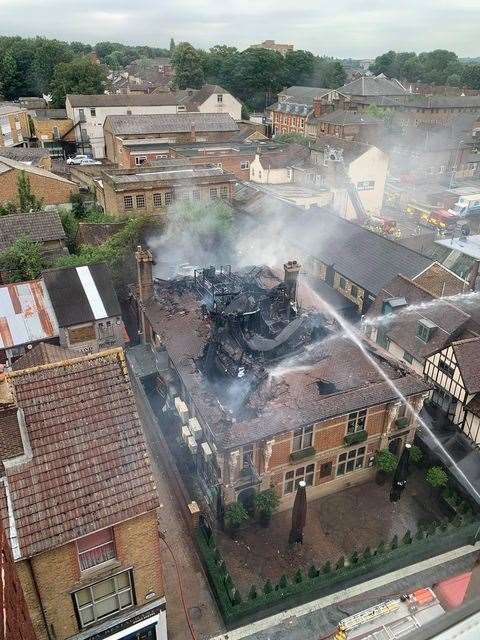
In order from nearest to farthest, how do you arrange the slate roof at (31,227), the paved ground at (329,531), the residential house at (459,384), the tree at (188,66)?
the paved ground at (329,531) → the residential house at (459,384) → the slate roof at (31,227) → the tree at (188,66)

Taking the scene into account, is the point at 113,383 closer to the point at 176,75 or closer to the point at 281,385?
the point at 281,385

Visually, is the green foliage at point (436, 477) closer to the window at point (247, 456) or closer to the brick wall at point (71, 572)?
the window at point (247, 456)

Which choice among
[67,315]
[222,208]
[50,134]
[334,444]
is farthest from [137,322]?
[50,134]

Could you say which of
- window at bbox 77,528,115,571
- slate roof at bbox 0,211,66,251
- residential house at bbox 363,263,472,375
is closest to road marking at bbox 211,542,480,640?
window at bbox 77,528,115,571

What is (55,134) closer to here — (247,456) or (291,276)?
(291,276)

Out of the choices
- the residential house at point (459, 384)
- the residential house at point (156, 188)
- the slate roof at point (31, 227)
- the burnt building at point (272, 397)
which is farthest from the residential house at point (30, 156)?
the residential house at point (459, 384)

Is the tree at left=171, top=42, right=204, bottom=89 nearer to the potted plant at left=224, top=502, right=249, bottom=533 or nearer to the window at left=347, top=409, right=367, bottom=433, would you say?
the window at left=347, top=409, right=367, bottom=433
